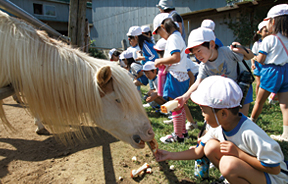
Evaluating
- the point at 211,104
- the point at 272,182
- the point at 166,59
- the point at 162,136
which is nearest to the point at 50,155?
the point at 162,136

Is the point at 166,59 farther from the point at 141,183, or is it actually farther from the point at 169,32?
the point at 141,183

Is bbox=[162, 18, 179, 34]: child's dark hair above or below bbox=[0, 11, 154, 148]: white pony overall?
above

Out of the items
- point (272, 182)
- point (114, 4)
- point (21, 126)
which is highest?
point (114, 4)

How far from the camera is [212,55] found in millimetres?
2338

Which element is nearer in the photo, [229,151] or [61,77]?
[229,151]

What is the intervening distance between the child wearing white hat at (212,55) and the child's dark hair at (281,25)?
105 centimetres

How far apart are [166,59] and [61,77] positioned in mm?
1531

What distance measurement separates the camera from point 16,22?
182 centimetres

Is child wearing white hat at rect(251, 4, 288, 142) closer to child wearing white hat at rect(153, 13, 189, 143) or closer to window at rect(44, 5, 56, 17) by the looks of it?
child wearing white hat at rect(153, 13, 189, 143)

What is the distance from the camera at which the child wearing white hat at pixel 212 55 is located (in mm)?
2158

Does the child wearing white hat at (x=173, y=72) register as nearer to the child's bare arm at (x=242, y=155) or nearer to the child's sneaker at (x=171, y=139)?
the child's sneaker at (x=171, y=139)

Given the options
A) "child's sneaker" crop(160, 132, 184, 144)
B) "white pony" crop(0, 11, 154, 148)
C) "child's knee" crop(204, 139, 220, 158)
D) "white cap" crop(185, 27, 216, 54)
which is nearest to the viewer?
"white pony" crop(0, 11, 154, 148)

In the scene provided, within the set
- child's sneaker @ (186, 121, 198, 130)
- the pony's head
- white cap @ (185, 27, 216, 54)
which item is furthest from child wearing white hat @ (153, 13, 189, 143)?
the pony's head

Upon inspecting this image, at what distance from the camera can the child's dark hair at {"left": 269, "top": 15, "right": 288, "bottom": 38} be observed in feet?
9.23
